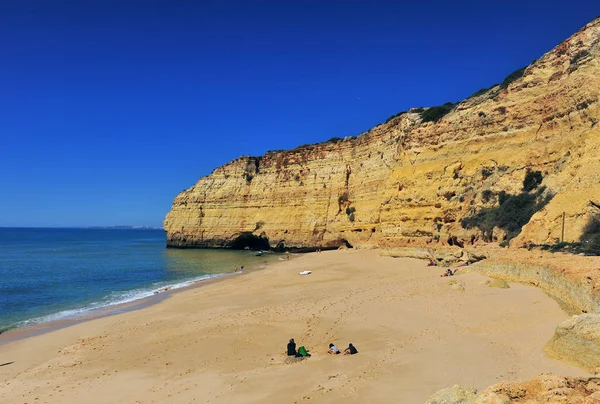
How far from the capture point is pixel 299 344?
34.4ft

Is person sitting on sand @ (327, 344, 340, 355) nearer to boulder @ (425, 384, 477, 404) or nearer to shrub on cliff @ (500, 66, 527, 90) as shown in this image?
boulder @ (425, 384, 477, 404)

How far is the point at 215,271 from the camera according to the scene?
105 feet

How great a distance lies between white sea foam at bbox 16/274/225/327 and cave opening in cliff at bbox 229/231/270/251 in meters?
26.8

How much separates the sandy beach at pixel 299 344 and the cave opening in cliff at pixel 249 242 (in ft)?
122

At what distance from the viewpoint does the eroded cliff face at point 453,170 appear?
18969 mm

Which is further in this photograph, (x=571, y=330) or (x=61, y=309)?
(x=61, y=309)

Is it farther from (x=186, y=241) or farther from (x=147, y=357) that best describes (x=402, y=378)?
(x=186, y=241)

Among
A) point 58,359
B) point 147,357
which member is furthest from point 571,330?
point 58,359

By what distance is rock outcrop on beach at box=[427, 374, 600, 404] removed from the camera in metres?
3.16

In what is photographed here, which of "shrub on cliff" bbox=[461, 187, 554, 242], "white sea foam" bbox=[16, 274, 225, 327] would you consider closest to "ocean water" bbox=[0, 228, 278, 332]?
"white sea foam" bbox=[16, 274, 225, 327]

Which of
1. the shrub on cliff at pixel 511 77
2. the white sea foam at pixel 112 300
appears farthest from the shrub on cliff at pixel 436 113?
the white sea foam at pixel 112 300

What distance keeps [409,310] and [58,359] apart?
36.0 feet

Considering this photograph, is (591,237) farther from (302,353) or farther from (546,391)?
(546,391)

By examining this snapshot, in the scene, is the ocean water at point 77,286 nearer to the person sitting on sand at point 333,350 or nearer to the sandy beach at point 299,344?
the sandy beach at point 299,344
